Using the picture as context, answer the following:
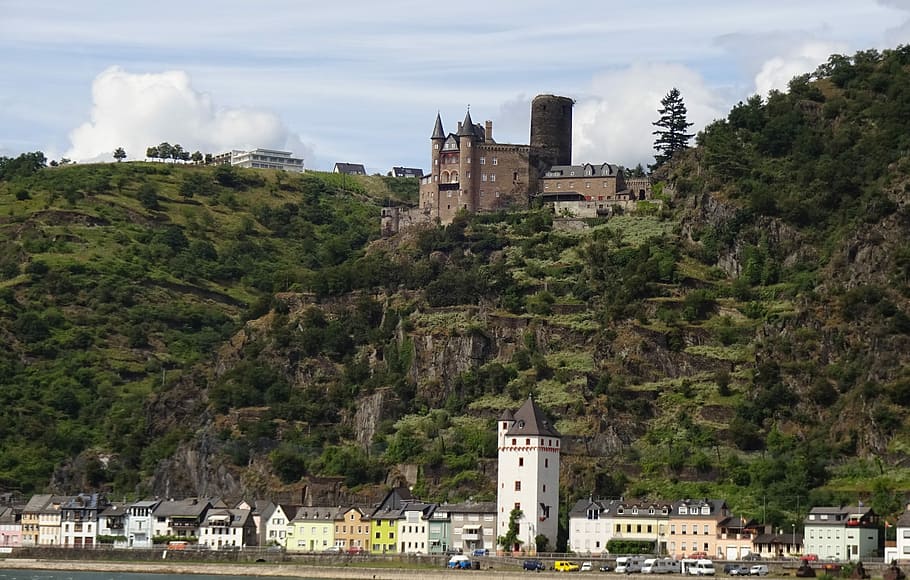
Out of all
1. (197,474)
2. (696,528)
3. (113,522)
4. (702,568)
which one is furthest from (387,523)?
(702,568)

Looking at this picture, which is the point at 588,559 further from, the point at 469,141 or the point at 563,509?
the point at 469,141

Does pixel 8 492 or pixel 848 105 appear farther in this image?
pixel 848 105

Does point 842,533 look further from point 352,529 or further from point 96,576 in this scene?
point 96,576

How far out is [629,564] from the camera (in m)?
110

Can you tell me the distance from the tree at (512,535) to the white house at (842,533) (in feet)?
59.7

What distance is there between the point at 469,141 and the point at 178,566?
55.2 meters

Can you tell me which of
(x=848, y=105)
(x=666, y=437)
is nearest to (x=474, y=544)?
(x=666, y=437)

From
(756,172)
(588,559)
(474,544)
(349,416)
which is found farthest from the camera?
(756,172)

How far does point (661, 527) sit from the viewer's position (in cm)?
11925

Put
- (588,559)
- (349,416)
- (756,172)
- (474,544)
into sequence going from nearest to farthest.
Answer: (588,559), (474,544), (349,416), (756,172)

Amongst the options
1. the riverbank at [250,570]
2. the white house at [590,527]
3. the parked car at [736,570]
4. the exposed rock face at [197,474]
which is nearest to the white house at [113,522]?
the exposed rock face at [197,474]

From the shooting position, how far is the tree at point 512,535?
4715 inches

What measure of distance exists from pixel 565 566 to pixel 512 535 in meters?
9.28

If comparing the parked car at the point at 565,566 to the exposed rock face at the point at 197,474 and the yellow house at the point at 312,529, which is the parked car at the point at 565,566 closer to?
the yellow house at the point at 312,529
